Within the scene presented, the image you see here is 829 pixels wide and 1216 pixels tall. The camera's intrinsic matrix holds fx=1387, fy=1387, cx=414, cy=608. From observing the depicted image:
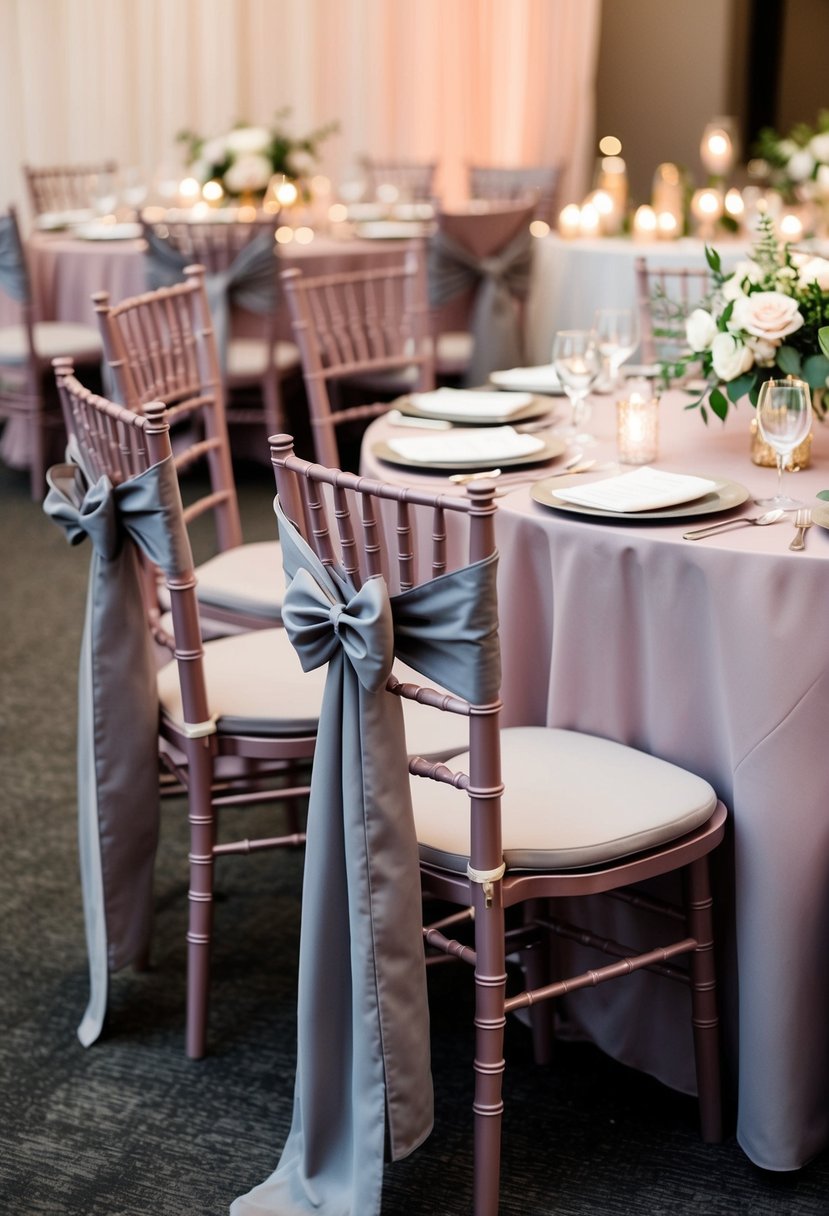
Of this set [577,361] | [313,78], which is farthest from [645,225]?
[313,78]

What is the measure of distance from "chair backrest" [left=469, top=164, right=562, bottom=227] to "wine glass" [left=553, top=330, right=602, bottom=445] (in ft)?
13.6

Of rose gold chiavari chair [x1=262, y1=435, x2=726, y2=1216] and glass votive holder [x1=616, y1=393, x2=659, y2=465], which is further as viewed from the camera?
glass votive holder [x1=616, y1=393, x2=659, y2=465]

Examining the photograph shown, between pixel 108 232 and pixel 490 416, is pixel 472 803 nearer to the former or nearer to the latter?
pixel 490 416

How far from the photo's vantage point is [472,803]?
5.17ft

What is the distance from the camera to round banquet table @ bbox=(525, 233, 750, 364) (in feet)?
14.8

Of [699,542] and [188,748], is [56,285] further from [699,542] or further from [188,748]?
[699,542]

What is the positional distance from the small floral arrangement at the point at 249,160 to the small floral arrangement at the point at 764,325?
370 centimetres

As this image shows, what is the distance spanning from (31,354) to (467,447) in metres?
3.36

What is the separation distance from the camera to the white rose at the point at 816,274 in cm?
207

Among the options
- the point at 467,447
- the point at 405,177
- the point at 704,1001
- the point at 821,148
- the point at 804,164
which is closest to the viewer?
the point at 704,1001

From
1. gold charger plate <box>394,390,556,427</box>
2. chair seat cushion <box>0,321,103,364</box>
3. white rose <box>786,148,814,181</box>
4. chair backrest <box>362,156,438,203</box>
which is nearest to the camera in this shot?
gold charger plate <box>394,390,556,427</box>

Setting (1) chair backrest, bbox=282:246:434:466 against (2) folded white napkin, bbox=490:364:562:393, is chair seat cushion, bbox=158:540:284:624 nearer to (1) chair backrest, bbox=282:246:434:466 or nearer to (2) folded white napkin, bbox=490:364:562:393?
(1) chair backrest, bbox=282:246:434:466

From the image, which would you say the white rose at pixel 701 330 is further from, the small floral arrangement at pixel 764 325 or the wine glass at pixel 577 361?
the wine glass at pixel 577 361

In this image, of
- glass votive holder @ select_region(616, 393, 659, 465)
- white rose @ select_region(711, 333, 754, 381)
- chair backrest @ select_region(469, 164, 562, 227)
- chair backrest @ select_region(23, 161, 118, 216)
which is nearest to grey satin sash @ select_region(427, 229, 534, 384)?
chair backrest @ select_region(469, 164, 562, 227)
